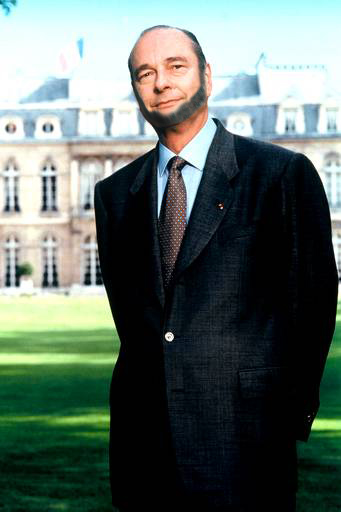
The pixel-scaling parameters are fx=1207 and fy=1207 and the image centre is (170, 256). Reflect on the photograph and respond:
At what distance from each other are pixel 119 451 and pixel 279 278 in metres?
0.59

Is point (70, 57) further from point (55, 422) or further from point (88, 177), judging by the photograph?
point (55, 422)

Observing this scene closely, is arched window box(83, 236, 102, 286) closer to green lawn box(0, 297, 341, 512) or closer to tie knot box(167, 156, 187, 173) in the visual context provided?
green lawn box(0, 297, 341, 512)

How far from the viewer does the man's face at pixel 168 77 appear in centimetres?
295

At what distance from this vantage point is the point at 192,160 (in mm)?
3020

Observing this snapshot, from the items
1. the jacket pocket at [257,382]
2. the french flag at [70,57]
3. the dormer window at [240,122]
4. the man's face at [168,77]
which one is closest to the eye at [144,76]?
the man's face at [168,77]

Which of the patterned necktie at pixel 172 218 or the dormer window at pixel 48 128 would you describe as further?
the dormer window at pixel 48 128

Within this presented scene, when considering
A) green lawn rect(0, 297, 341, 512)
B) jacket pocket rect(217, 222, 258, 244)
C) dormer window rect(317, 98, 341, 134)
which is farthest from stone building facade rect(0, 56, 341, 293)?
jacket pocket rect(217, 222, 258, 244)

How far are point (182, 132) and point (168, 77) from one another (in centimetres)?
14

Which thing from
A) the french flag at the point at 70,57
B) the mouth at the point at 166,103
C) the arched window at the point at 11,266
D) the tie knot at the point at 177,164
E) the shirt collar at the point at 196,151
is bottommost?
the arched window at the point at 11,266

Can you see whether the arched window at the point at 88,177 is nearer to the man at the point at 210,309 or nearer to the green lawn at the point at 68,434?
the green lawn at the point at 68,434

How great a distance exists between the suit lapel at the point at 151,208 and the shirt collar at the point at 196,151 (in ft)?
0.15

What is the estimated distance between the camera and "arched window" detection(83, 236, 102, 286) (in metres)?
48.7

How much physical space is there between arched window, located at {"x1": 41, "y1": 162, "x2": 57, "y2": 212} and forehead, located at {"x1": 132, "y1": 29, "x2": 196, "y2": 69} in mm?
47241

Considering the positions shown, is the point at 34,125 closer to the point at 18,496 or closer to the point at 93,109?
the point at 93,109
